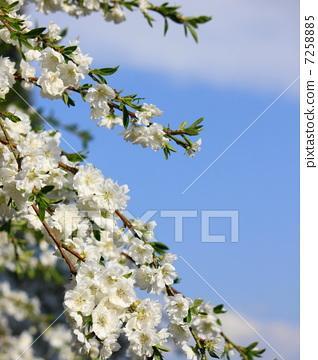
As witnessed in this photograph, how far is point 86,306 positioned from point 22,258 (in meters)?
2.09

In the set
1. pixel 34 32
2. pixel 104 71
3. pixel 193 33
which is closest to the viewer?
pixel 34 32

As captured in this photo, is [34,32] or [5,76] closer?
[34,32]

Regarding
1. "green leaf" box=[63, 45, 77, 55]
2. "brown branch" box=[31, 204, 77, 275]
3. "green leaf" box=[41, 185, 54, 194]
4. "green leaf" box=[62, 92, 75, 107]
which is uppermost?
"green leaf" box=[63, 45, 77, 55]

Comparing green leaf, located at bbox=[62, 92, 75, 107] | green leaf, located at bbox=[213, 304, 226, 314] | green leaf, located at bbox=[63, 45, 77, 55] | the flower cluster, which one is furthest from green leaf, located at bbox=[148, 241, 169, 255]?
green leaf, located at bbox=[63, 45, 77, 55]

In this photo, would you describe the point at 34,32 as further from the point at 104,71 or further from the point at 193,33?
the point at 193,33

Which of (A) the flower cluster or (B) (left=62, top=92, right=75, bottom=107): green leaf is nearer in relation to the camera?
(A) the flower cluster

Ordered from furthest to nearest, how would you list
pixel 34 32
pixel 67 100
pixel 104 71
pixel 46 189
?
pixel 67 100 < pixel 104 71 < pixel 34 32 < pixel 46 189

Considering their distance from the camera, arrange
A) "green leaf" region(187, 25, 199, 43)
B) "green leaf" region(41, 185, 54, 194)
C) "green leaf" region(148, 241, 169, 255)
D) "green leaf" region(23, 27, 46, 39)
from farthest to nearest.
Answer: "green leaf" region(187, 25, 199, 43) < "green leaf" region(148, 241, 169, 255) < "green leaf" region(23, 27, 46, 39) < "green leaf" region(41, 185, 54, 194)

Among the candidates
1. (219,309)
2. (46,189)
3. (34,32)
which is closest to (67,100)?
(34,32)

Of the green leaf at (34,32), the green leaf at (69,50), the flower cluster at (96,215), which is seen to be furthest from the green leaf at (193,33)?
the green leaf at (34,32)

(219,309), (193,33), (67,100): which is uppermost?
(193,33)

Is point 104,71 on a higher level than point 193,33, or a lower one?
lower

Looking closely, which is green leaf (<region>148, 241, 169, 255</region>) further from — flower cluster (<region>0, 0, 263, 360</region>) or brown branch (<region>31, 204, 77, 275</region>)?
brown branch (<region>31, 204, 77, 275</region>)
